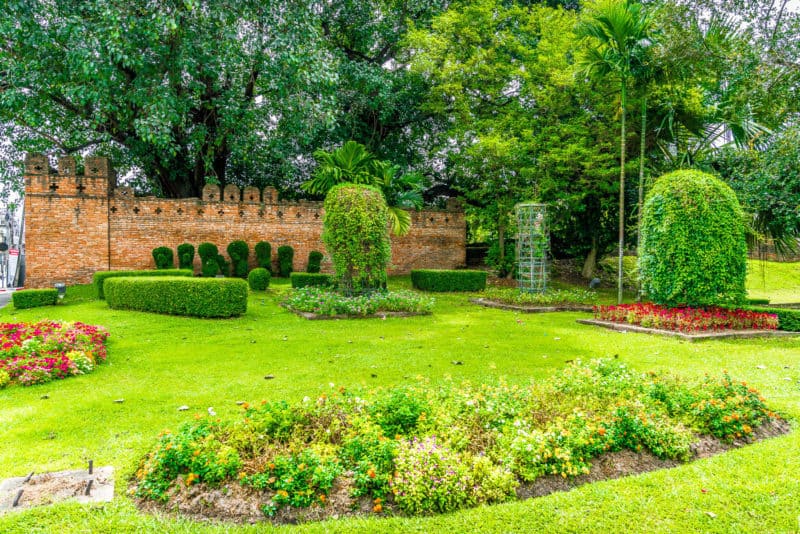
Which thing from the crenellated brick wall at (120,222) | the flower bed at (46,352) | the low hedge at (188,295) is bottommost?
the flower bed at (46,352)

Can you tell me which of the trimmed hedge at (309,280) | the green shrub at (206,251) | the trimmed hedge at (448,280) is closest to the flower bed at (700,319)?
the trimmed hedge at (448,280)

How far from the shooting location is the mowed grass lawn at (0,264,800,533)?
8.50 ft

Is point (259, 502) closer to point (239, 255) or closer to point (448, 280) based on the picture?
point (448, 280)

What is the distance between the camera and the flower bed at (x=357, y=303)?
10.6 metres

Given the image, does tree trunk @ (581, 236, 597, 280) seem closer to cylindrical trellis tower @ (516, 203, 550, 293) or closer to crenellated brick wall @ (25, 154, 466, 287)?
cylindrical trellis tower @ (516, 203, 550, 293)

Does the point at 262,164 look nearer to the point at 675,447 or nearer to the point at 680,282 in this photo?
the point at 680,282

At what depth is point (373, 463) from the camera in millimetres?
2902

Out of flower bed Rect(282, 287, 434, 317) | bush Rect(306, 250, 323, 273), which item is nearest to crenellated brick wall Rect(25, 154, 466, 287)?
bush Rect(306, 250, 323, 273)

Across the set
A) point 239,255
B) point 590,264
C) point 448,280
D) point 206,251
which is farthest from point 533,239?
point 206,251

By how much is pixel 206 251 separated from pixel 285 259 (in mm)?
2786

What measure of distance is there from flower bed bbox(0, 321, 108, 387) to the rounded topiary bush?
32.9 ft

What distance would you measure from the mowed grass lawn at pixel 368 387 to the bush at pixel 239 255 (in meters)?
5.36

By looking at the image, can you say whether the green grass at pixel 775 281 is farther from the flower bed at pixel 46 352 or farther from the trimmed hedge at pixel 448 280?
the flower bed at pixel 46 352

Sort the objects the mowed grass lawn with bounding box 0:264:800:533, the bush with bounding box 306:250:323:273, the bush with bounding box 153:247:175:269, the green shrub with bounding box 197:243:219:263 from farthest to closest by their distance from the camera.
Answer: the bush with bounding box 306:250:323:273, the green shrub with bounding box 197:243:219:263, the bush with bounding box 153:247:175:269, the mowed grass lawn with bounding box 0:264:800:533
